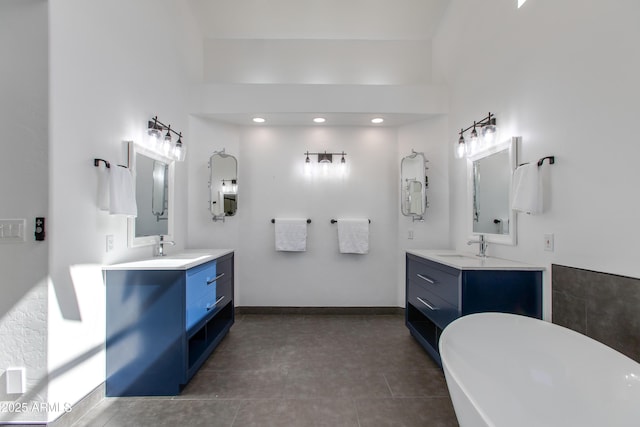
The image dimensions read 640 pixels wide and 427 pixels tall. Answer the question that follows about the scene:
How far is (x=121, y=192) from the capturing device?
71.6 inches

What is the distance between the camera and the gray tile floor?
166 cm

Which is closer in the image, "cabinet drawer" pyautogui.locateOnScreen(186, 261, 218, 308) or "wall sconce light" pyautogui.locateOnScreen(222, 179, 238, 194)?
"cabinet drawer" pyautogui.locateOnScreen(186, 261, 218, 308)

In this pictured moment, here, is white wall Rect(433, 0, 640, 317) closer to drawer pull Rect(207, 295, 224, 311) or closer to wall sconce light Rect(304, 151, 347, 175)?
wall sconce light Rect(304, 151, 347, 175)

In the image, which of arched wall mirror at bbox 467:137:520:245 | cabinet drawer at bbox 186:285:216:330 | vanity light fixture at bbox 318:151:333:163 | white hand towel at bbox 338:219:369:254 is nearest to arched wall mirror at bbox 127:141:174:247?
cabinet drawer at bbox 186:285:216:330

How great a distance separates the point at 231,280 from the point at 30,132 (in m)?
1.89

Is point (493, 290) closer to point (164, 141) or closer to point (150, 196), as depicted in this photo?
point (150, 196)

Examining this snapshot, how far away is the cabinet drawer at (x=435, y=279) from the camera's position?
1.95 m

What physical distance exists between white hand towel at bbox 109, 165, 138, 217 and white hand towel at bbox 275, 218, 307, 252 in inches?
65.3

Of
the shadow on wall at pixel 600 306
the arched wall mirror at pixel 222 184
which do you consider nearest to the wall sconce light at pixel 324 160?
the arched wall mirror at pixel 222 184

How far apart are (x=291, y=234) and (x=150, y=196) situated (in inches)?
59.2

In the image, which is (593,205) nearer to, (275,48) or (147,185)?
(147,185)

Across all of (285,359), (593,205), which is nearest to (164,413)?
(285,359)

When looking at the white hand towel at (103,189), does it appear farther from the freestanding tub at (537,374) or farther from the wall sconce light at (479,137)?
the wall sconce light at (479,137)

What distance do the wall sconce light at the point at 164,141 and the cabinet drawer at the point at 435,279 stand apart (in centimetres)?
239
